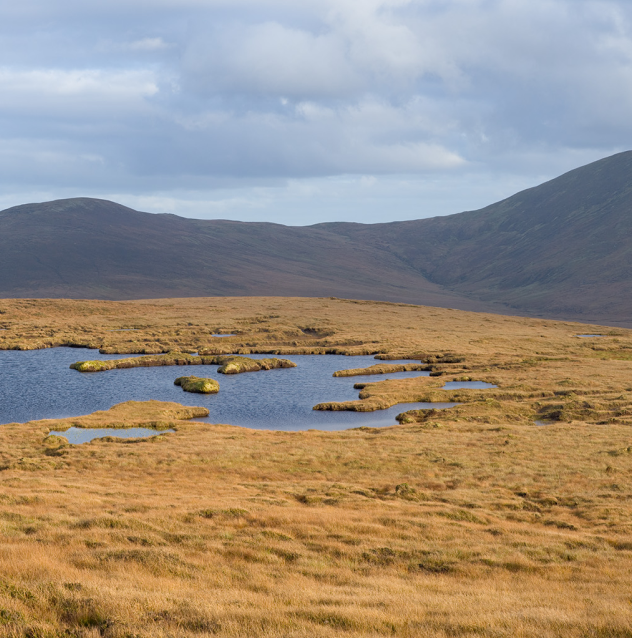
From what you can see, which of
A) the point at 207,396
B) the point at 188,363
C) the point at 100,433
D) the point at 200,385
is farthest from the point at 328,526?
the point at 188,363

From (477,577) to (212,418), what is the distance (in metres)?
41.2

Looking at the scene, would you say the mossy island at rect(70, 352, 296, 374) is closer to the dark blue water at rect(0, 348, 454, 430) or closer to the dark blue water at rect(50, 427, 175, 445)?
the dark blue water at rect(0, 348, 454, 430)

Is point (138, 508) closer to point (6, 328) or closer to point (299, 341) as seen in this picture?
point (299, 341)

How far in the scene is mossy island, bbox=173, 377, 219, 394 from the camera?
70.1 m

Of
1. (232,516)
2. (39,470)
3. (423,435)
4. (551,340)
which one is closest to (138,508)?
(232,516)

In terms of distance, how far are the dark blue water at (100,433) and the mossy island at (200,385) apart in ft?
62.9

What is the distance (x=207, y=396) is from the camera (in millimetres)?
68312

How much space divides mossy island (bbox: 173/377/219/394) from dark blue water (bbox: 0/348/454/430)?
78 centimetres

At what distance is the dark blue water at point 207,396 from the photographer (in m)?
58.7

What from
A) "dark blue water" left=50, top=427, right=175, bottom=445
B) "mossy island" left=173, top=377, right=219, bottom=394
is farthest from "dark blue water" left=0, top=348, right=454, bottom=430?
"dark blue water" left=50, top=427, right=175, bottom=445

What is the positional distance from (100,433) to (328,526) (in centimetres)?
2973

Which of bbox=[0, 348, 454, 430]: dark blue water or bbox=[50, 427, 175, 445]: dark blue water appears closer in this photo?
bbox=[50, 427, 175, 445]: dark blue water

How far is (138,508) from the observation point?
26.3m

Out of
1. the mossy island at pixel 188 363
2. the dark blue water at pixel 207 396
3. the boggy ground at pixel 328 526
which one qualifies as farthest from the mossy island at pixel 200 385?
the mossy island at pixel 188 363
